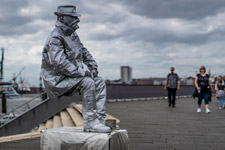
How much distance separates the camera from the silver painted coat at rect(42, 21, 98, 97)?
4.50m

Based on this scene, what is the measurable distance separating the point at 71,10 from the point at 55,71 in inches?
37.8

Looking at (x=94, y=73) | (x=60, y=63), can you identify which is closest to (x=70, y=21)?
(x=60, y=63)

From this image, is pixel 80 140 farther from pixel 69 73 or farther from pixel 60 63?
pixel 60 63

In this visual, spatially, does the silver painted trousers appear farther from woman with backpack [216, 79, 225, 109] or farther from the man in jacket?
woman with backpack [216, 79, 225, 109]

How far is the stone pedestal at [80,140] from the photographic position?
423 centimetres

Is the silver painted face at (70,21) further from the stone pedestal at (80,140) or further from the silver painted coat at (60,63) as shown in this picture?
the stone pedestal at (80,140)

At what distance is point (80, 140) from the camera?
14.1 feet

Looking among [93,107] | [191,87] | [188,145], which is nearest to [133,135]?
[188,145]

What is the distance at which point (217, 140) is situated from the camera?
6434 millimetres

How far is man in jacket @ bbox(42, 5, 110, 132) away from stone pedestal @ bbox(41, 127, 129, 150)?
165 millimetres

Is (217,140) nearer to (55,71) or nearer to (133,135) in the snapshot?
(133,135)

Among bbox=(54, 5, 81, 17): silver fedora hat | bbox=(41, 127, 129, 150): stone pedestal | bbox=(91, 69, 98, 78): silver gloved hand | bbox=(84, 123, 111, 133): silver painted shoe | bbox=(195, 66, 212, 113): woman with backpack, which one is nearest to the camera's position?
bbox=(41, 127, 129, 150): stone pedestal

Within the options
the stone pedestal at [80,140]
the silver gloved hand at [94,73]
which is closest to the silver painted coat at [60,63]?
the silver gloved hand at [94,73]

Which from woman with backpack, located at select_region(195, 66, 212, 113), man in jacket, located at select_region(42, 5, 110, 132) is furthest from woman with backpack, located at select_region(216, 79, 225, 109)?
man in jacket, located at select_region(42, 5, 110, 132)
